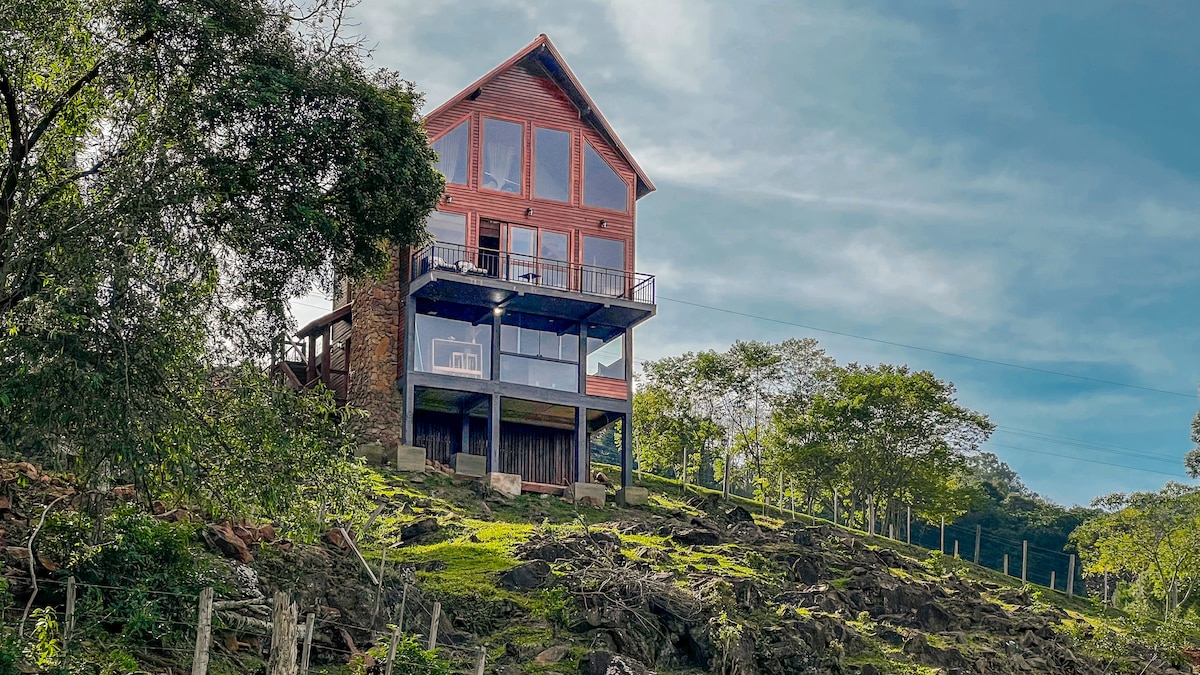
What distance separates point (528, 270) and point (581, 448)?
5486mm

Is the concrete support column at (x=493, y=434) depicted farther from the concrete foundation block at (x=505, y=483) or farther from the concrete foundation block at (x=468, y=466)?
the concrete foundation block at (x=505, y=483)

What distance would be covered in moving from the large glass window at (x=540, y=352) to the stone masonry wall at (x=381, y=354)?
3104mm

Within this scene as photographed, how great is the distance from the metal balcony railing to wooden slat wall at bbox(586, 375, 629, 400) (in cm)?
259

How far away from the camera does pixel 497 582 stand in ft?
81.7

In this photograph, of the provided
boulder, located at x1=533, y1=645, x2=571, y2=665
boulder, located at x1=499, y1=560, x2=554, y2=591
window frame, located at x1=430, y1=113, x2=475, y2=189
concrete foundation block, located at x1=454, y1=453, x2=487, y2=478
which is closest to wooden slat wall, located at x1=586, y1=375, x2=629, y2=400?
concrete foundation block, located at x1=454, y1=453, x2=487, y2=478

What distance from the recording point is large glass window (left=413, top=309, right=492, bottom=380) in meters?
39.3

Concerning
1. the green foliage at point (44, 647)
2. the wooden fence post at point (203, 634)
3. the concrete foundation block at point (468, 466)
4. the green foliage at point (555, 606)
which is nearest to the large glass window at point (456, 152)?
the concrete foundation block at point (468, 466)

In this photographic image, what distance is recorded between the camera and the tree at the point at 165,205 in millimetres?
16531

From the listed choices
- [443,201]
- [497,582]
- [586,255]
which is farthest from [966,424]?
[497,582]

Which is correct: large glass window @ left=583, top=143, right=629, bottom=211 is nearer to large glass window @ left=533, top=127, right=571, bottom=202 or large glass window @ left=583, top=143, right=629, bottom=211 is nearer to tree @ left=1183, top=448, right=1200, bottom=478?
large glass window @ left=533, top=127, right=571, bottom=202

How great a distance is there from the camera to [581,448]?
40.8 meters

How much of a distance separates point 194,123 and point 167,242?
1965 mm

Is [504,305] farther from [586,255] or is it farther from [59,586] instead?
[59,586]

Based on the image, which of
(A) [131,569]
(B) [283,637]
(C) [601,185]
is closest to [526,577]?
(B) [283,637]
